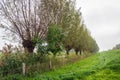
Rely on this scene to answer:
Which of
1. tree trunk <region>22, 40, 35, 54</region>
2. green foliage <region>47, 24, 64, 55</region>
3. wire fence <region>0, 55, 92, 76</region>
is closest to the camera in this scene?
wire fence <region>0, 55, 92, 76</region>

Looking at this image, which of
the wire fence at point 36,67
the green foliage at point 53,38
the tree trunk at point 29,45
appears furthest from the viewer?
the green foliage at point 53,38

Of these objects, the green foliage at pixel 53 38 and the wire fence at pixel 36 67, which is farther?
the green foliage at pixel 53 38

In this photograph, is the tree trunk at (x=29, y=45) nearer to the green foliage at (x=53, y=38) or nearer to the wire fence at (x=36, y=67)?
the green foliage at (x=53, y=38)

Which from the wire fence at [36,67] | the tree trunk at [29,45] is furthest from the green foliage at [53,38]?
the tree trunk at [29,45]

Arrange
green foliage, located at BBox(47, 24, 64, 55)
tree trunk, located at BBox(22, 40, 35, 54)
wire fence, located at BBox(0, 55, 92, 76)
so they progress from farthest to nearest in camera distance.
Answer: green foliage, located at BBox(47, 24, 64, 55) < tree trunk, located at BBox(22, 40, 35, 54) < wire fence, located at BBox(0, 55, 92, 76)

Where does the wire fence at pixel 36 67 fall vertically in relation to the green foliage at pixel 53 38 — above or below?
below

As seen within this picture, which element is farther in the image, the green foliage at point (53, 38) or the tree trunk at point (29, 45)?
the green foliage at point (53, 38)

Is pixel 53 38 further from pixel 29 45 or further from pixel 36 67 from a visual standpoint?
pixel 36 67

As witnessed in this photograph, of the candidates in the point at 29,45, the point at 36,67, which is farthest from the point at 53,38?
the point at 36,67

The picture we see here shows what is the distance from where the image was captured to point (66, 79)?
2197 cm

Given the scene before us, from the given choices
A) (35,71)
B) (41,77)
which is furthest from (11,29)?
(41,77)

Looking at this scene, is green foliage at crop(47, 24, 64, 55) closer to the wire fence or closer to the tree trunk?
the wire fence

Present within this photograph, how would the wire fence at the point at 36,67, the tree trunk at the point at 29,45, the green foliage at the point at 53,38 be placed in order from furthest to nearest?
the green foliage at the point at 53,38, the tree trunk at the point at 29,45, the wire fence at the point at 36,67

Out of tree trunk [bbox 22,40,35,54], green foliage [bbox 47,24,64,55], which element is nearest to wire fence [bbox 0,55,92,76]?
green foliage [bbox 47,24,64,55]
